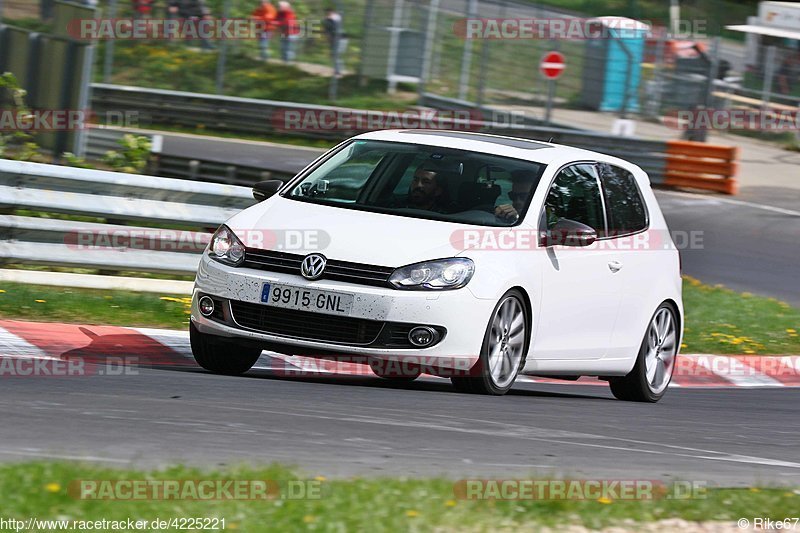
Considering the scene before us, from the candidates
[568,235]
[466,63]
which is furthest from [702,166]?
[568,235]

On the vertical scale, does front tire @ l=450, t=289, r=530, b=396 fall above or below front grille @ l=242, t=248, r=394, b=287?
below

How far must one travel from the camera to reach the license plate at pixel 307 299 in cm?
769

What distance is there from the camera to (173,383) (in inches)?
304

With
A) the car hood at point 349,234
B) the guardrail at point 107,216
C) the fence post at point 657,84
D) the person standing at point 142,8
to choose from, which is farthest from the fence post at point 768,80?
the car hood at point 349,234

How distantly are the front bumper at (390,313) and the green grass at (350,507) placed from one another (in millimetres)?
2262

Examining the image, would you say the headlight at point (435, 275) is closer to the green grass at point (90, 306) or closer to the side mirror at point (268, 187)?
the side mirror at point (268, 187)

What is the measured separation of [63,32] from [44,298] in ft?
20.7

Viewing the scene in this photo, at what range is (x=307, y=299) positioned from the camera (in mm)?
7734

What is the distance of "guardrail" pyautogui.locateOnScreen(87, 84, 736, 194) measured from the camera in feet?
82.8

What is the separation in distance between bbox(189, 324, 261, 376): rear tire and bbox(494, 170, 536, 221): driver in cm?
167

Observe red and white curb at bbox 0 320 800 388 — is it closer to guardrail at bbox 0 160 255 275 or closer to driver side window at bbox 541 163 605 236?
guardrail at bbox 0 160 255 275

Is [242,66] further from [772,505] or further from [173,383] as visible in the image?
[772,505]

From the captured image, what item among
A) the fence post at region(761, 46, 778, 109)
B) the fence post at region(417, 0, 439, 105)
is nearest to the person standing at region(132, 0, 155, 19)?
the fence post at region(417, 0, 439, 105)

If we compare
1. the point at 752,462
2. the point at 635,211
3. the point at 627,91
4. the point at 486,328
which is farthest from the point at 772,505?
the point at 627,91
